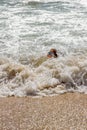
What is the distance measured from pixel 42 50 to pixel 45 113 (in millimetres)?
3203

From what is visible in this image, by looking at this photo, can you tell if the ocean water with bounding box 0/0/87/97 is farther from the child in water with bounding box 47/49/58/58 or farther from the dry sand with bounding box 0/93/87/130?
the dry sand with bounding box 0/93/87/130

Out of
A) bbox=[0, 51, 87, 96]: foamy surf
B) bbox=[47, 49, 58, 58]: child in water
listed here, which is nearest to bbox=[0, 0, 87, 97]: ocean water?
bbox=[0, 51, 87, 96]: foamy surf

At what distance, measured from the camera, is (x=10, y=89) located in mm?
5250

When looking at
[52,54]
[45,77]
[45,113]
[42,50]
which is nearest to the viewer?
[45,113]

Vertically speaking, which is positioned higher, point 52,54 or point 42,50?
point 52,54

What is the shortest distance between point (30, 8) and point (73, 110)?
371 inches

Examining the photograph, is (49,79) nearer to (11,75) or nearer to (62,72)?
(62,72)

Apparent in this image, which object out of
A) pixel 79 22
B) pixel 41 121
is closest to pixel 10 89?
pixel 41 121

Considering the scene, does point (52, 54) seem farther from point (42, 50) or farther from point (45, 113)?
point (45, 113)

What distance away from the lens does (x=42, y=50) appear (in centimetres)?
736

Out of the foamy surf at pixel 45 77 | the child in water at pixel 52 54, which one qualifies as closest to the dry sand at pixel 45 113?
the foamy surf at pixel 45 77

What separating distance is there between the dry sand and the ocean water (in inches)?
11.9

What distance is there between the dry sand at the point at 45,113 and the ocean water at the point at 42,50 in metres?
0.30

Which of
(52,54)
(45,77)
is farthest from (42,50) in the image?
(45,77)
